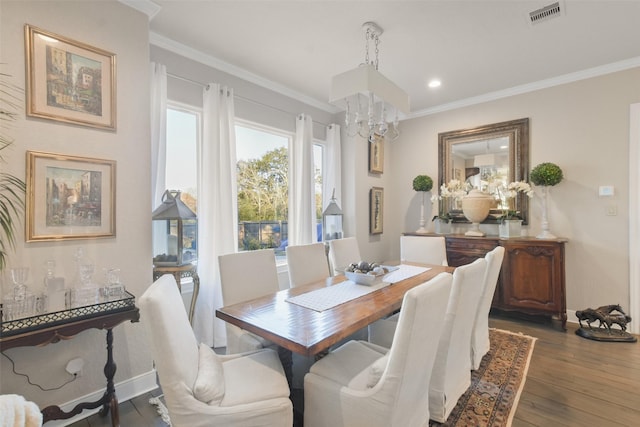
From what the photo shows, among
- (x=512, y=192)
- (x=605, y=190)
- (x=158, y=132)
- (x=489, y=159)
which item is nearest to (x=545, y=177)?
(x=512, y=192)

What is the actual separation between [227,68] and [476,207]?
332 centimetres

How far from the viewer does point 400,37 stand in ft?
8.46

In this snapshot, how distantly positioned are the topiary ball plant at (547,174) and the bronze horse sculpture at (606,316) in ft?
4.51

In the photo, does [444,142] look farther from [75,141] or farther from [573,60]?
[75,141]

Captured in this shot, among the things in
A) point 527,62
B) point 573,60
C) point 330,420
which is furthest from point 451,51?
point 330,420

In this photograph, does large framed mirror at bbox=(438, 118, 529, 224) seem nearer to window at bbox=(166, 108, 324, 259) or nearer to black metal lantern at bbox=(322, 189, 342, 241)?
black metal lantern at bbox=(322, 189, 342, 241)

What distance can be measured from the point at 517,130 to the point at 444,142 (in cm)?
89

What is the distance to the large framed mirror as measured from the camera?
3723 millimetres

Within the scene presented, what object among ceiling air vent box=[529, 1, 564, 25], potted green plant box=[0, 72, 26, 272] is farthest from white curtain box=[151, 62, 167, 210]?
ceiling air vent box=[529, 1, 564, 25]

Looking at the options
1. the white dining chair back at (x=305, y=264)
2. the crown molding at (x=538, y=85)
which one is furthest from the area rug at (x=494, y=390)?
the crown molding at (x=538, y=85)

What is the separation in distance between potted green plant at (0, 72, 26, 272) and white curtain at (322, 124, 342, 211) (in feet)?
10.4

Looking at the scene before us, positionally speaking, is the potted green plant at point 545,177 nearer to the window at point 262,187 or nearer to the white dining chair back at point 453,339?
the white dining chair back at point 453,339

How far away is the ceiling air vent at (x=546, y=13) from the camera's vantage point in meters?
2.21

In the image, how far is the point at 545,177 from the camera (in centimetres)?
333
